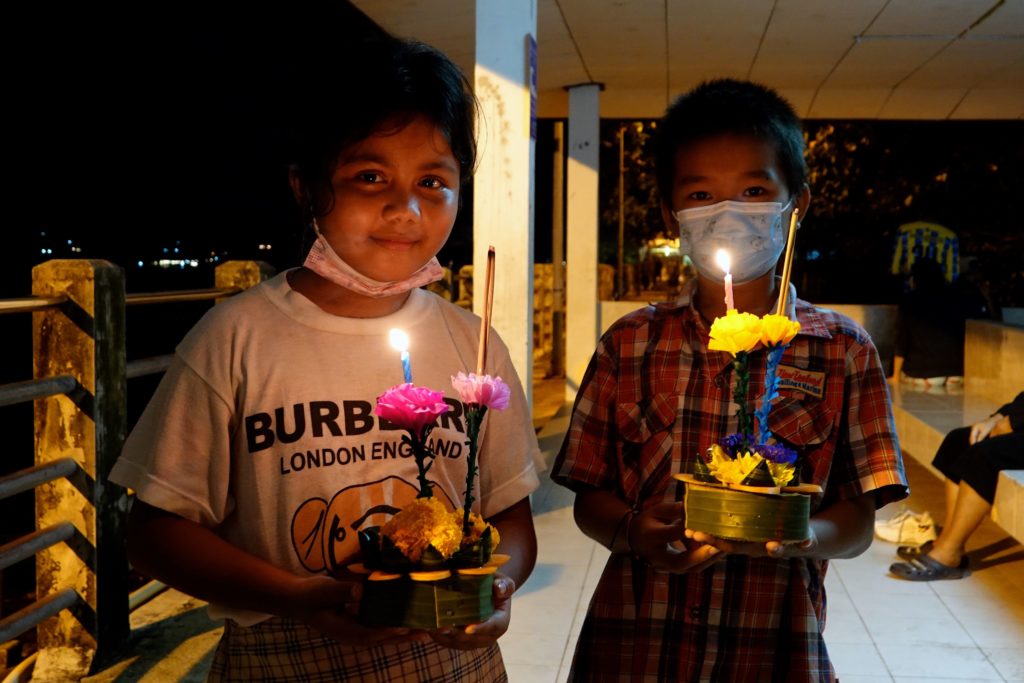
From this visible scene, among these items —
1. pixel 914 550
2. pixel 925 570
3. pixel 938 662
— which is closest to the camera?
pixel 938 662

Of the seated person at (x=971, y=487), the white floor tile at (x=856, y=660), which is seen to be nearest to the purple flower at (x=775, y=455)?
the white floor tile at (x=856, y=660)

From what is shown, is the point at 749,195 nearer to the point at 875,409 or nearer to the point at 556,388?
the point at 875,409

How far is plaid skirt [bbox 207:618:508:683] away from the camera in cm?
167

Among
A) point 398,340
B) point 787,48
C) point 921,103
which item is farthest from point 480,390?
point 921,103

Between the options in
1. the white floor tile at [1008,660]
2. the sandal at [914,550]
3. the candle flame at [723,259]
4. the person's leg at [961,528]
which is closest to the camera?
the candle flame at [723,259]

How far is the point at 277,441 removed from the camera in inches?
64.5

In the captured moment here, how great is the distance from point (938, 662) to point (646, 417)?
11.1ft

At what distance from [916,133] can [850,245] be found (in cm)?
210

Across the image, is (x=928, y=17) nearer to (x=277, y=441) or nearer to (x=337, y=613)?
(x=277, y=441)

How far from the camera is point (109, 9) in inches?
1250

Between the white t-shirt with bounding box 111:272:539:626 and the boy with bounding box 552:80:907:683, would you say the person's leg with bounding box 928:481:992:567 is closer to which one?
the boy with bounding box 552:80:907:683

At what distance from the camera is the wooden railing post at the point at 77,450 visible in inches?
→ 175

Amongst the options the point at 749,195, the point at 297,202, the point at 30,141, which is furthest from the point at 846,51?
the point at 30,141

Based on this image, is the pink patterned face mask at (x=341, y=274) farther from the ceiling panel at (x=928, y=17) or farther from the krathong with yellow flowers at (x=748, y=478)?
the ceiling panel at (x=928, y=17)
